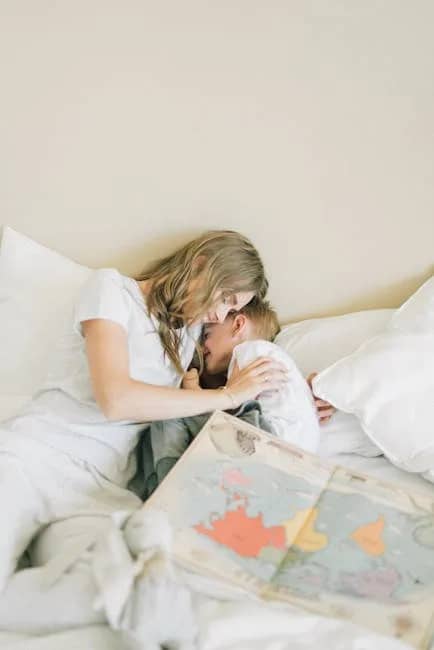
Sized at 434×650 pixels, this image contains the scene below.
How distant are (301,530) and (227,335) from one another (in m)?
0.50

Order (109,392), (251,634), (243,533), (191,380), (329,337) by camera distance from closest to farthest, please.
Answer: (251,634) < (243,533) < (109,392) < (191,380) < (329,337)

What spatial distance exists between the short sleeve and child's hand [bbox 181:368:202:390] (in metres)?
0.20

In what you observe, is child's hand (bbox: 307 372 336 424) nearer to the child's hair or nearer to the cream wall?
the child's hair

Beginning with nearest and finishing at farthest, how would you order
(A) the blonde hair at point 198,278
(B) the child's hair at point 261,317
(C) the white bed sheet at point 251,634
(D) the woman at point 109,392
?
(C) the white bed sheet at point 251,634 → (D) the woman at point 109,392 → (A) the blonde hair at point 198,278 → (B) the child's hair at point 261,317

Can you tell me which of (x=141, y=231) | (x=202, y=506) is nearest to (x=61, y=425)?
(x=202, y=506)

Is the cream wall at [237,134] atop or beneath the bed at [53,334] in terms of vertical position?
atop

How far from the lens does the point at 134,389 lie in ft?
4.00

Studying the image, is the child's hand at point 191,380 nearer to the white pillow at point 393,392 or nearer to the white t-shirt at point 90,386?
the white t-shirt at point 90,386

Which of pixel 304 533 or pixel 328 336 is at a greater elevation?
pixel 328 336

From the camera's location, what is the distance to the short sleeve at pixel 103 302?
4.12 ft

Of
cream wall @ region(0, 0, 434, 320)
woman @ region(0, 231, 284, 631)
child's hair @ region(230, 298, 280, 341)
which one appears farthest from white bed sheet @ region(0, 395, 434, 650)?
cream wall @ region(0, 0, 434, 320)

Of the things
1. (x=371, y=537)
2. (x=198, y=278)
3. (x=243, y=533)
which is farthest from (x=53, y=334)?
(x=371, y=537)

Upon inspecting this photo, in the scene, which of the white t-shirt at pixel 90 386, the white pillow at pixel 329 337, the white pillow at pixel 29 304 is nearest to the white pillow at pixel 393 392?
the white pillow at pixel 329 337

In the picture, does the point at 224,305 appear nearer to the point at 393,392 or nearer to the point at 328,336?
the point at 328,336
